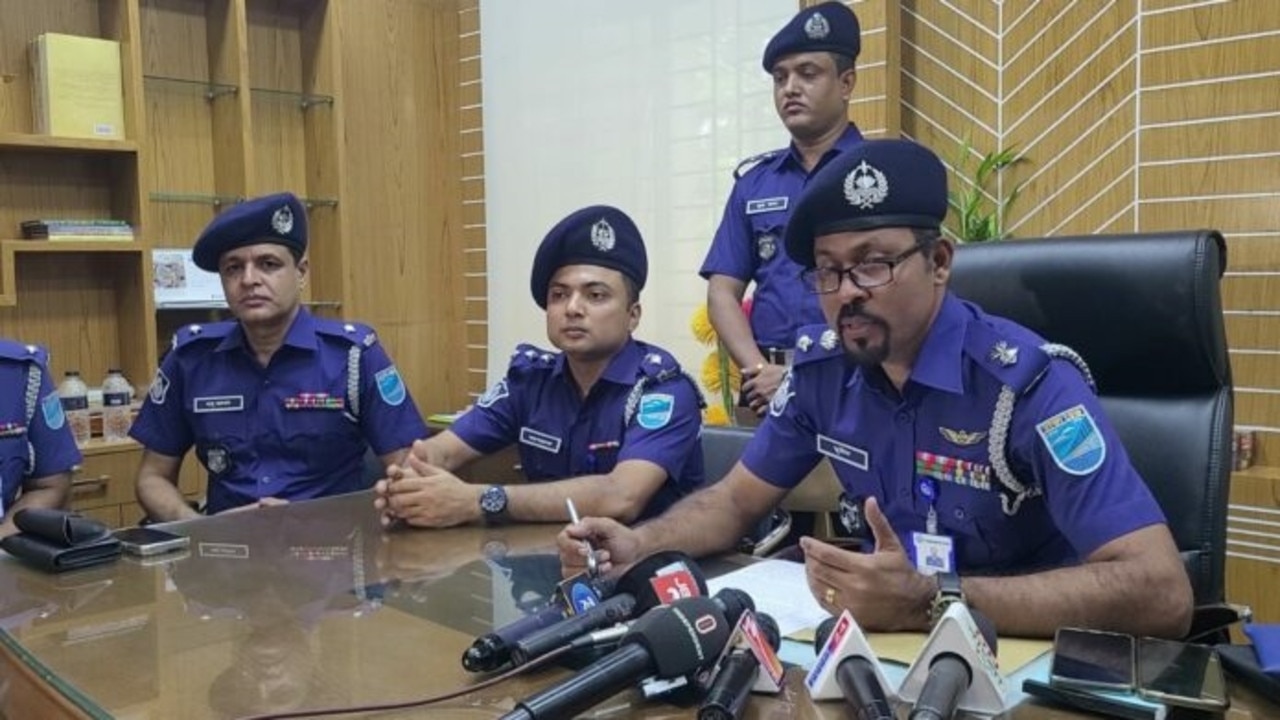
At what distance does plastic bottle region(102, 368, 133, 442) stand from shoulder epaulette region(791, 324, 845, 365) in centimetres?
261

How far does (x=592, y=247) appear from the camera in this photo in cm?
213

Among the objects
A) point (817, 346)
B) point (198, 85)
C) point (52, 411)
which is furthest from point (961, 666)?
point (198, 85)

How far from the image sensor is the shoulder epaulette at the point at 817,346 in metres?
1.63

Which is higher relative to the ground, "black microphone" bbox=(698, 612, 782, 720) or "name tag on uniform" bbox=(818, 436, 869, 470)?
"name tag on uniform" bbox=(818, 436, 869, 470)

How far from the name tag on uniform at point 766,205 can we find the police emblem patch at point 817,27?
1.37 feet

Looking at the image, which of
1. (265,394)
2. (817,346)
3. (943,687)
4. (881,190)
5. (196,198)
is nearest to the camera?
(943,687)

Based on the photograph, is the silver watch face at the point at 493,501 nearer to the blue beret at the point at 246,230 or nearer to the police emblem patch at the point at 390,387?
the police emblem patch at the point at 390,387

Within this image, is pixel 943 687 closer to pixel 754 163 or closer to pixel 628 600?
pixel 628 600

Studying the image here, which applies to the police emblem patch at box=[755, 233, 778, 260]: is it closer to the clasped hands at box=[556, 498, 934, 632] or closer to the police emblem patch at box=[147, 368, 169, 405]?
the police emblem patch at box=[147, 368, 169, 405]

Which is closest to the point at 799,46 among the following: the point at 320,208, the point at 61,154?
the point at 320,208

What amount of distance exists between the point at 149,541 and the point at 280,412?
777 mm

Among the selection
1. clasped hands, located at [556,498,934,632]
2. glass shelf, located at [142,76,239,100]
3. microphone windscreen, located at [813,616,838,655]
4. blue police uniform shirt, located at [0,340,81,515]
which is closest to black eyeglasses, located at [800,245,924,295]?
clasped hands, located at [556,498,934,632]

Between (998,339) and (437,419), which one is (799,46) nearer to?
(998,339)

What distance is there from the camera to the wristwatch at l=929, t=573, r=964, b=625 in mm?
1128
